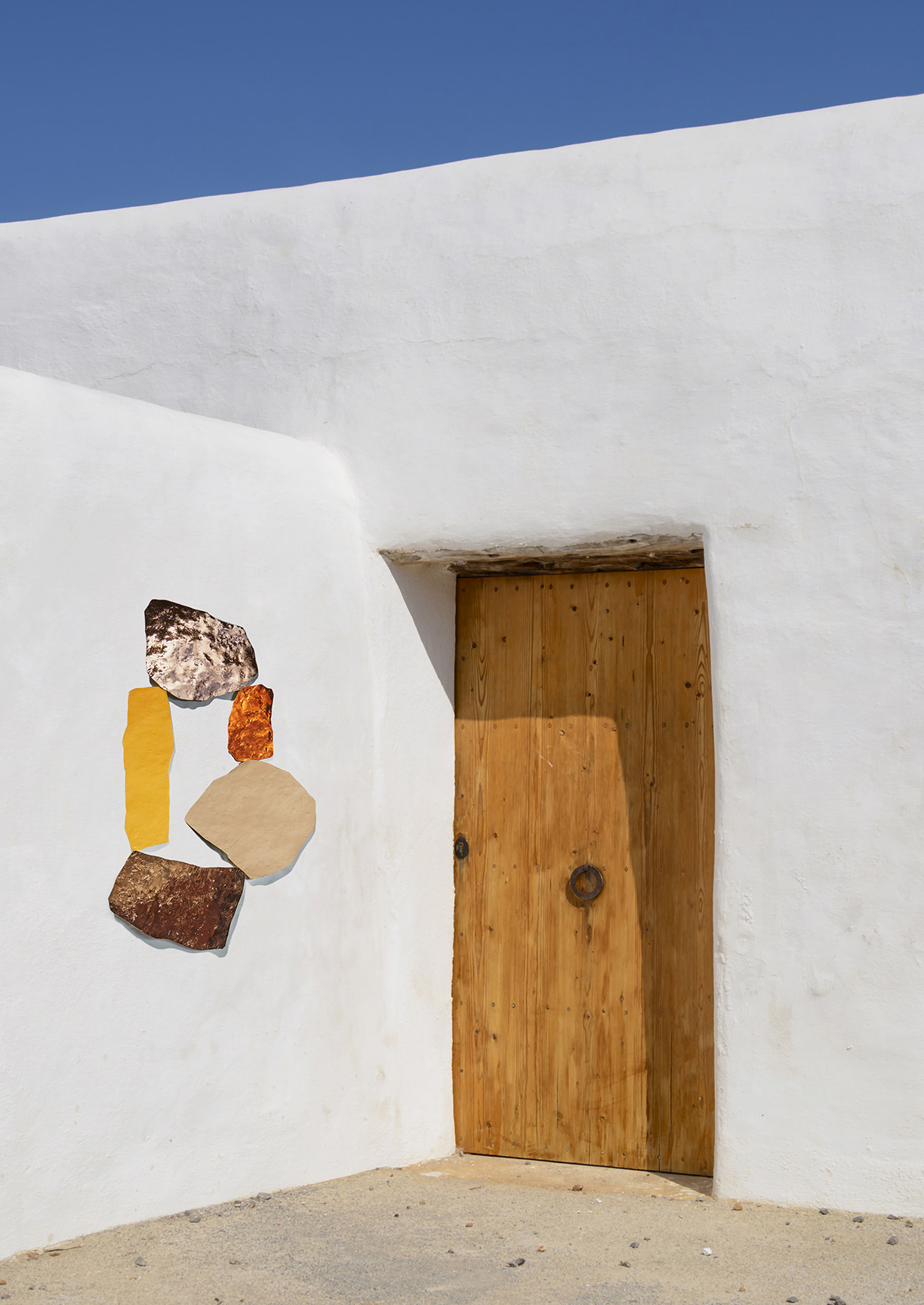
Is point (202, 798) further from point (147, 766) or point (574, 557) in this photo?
point (574, 557)

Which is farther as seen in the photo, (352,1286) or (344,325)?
(344,325)

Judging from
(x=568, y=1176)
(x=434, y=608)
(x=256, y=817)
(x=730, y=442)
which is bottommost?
(x=568, y=1176)

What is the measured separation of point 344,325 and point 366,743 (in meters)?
1.50

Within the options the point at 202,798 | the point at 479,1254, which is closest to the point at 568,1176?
the point at 479,1254

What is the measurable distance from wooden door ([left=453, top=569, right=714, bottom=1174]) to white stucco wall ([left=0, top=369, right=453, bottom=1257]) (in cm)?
18

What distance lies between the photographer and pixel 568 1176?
14.1 ft

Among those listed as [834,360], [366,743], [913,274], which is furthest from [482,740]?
[913,274]

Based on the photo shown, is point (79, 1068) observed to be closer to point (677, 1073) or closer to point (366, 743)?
point (366, 743)

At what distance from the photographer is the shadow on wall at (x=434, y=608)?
15.0 feet

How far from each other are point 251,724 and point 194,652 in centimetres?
33

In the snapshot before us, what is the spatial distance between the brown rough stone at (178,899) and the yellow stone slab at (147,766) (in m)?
0.07

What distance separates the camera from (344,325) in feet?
14.9

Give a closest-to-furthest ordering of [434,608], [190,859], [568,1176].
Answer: [190,859]
[568,1176]
[434,608]

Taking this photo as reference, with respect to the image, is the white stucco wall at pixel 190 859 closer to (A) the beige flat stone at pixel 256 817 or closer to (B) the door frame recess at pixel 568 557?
(A) the beige flat stone at pixel 256 817
